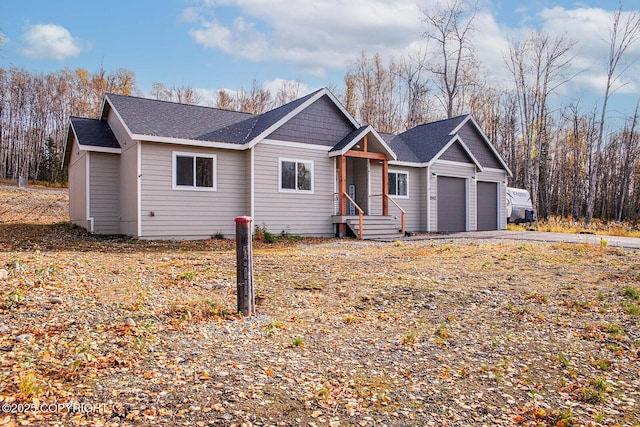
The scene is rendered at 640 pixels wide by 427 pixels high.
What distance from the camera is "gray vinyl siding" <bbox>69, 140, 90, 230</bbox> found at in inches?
578

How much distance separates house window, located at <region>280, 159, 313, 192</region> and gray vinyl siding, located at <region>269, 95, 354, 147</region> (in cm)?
80

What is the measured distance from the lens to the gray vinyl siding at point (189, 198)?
41.0ft

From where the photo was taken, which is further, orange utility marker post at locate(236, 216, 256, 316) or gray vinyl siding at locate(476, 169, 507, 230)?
gray vinyl siding at locate(476, 169, 507, 230)

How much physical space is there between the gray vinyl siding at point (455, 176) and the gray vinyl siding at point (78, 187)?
13.5m

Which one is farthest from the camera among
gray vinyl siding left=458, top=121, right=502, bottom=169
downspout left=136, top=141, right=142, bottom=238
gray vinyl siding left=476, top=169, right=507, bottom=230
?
gray vinyl siding left=476, top=169, right=507, bottom=230

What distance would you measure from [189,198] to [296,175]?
3.73 metres

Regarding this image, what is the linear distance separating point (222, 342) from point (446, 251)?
7813 millimetres

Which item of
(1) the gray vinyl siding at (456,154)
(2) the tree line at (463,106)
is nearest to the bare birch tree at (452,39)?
(2) the tree line at (463,106)

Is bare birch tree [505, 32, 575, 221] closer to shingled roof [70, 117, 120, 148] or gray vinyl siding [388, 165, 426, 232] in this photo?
gray vinyl siding [388, 165, 426, 232]

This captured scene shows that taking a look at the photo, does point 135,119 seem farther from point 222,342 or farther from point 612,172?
point 612,172

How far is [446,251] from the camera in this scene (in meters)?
10.5

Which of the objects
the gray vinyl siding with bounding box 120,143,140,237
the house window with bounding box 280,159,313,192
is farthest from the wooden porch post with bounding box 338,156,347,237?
the gray vinyl siding with bounding box 120,143,140,237

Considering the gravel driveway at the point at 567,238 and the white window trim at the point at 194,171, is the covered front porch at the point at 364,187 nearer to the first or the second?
the gravel driveway at the point at 567,238

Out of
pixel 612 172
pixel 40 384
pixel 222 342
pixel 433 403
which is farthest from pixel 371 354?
pixel 612 172
